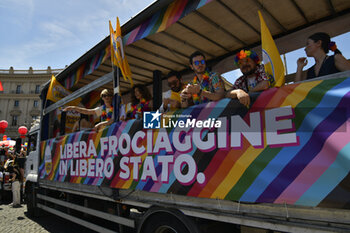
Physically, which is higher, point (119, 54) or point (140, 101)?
point (119, 54)

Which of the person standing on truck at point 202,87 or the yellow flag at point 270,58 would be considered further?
the person standing on truck at point 202,87

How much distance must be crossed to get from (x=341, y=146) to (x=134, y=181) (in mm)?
2374

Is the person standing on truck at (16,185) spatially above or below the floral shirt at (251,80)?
below

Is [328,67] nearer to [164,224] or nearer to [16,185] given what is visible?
[164,224]

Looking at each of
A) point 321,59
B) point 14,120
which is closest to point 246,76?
point 321,59

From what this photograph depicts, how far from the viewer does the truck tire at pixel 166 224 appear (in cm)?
238

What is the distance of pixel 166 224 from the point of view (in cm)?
255

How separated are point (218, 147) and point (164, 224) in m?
1.17

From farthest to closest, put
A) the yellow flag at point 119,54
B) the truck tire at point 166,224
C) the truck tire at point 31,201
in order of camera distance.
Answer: the truck tire at point 31,201 → the yellow flag at point 119,54 → the truck tire at point 166,224

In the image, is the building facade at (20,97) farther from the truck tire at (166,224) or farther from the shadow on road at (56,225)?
the truck tire at (166,224)

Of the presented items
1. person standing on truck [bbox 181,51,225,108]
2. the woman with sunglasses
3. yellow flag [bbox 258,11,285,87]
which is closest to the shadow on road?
the woman with sunglasses

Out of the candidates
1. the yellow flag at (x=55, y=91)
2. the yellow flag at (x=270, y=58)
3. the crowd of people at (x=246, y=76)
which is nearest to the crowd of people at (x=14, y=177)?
the yellow flag at (x=55, y=91)

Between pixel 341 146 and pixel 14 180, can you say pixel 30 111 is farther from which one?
pixel 341 146

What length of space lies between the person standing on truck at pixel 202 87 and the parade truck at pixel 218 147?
18cm
